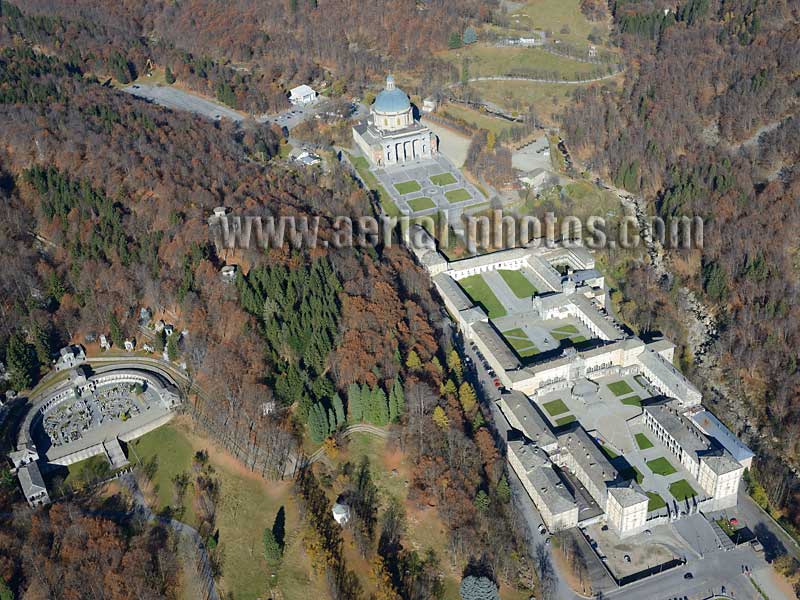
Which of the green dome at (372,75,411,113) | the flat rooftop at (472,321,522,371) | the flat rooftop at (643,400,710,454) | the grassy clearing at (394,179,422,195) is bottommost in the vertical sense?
the flat rooftop at (643,400,710,454)

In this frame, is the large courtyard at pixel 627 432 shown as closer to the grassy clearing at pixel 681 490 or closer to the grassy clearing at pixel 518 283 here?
the grassy clearing at pixel 681 490

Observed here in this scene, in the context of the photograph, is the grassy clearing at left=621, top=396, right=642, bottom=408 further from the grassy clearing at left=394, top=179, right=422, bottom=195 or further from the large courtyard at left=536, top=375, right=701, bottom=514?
the grassy clearing at left=394, top=179, right=422, bottom=195

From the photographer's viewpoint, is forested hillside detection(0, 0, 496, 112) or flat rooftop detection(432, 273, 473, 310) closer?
flat rooftop detection(432, 273, 473, 310)

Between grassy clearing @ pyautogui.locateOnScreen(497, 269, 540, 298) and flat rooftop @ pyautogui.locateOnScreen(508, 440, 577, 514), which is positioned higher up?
flat rooftop @ pyautogui.locateOnScreen(508, 440, 577, 514)

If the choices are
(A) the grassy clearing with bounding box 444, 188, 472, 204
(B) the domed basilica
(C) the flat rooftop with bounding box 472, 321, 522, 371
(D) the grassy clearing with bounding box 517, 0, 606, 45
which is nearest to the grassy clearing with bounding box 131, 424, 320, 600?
(C) the flat rooftop with bounding box 472, 321, 522, 371

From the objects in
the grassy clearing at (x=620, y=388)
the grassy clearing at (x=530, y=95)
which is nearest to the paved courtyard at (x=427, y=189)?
the grassy clearing at (x=530, y=95)

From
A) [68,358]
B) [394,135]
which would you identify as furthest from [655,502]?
[394,135]
